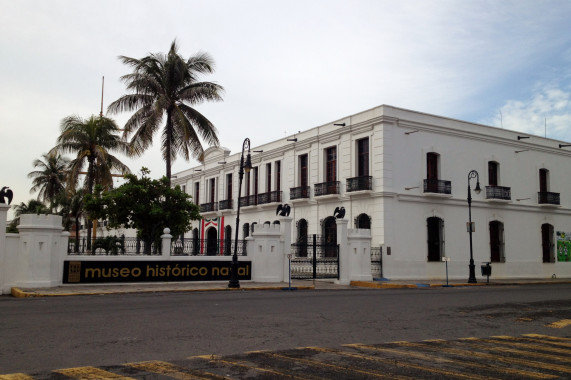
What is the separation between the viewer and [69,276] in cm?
2006

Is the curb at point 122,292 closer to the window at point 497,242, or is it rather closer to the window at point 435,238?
the window at point 435,238

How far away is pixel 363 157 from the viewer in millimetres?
32000

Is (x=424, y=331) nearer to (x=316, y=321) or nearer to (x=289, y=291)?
(x=316, y=321)

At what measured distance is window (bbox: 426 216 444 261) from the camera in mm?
31306

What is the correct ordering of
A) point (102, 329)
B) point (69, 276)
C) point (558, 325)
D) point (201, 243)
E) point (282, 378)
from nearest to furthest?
point (282, 378), point (102, 329), point (558, 325), point (69, 276), point (201, 243)

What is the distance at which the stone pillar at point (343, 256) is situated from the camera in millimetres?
25797

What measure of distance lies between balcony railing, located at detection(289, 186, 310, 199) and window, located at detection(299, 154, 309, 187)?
0.92m

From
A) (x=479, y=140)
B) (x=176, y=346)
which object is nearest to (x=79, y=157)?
(x=479, y=140)

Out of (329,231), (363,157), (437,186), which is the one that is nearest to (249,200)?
(329,231)

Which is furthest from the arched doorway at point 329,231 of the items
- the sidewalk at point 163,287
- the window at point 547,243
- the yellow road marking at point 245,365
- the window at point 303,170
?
the yellow road marking at point 245,365

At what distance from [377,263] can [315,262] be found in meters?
4.16

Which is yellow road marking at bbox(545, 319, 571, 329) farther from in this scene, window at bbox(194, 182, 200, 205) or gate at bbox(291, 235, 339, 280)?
window at bbox(194, 182, 200, 205)

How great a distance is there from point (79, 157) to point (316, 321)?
26706 millimetres

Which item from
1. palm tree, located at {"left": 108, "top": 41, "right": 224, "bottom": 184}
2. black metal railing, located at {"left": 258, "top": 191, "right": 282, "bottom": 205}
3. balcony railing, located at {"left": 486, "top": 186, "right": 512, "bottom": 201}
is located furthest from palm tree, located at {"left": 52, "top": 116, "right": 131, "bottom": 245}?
balcony railing, located at {"left": 486, "top": 186, "right": 512, "bottom": 201}
